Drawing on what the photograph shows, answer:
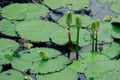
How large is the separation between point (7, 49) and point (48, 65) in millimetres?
453

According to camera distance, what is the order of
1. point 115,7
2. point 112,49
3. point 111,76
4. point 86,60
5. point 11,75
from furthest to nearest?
point 115,7, point 112,49, point 86,60, point 11,75, point 111,76

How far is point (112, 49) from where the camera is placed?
112 inches

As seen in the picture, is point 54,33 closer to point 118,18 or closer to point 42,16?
point 42,16

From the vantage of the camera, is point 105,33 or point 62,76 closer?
point 62,76

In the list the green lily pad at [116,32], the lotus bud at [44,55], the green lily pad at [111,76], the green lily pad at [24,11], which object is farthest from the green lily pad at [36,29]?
the green lily pad at [111,76]

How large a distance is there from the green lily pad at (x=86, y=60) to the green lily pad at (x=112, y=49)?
6 cm

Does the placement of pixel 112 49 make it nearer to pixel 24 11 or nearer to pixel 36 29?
Answer: pixel 36 29

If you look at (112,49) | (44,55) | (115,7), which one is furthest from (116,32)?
(44,55)

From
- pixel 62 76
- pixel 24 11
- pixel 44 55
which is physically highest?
pixel 24 11

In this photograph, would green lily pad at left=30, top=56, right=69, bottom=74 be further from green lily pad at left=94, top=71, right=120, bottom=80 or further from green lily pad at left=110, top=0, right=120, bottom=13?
green lily pad at left=110, top=0, right=120, bottom=13

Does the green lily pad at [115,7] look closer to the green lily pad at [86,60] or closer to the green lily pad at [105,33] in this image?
the green lily pad at [105,33]

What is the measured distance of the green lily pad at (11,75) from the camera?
2.60m

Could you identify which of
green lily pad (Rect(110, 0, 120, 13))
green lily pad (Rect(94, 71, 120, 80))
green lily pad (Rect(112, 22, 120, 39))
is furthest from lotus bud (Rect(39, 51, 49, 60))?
green lily pad (Rect(110, 0, 120, 13))

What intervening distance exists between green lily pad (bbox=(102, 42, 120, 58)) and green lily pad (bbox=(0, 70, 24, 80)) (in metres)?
0.77
